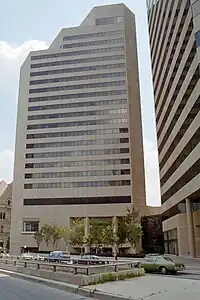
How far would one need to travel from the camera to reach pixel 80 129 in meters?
97.3

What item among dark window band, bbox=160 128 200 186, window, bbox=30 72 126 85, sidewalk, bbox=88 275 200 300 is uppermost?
window, bbox=30 72 126 85

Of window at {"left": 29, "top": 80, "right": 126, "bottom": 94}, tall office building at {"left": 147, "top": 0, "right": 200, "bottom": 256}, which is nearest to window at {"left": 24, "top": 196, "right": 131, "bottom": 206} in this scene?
tall office building at {"left": 147, "top": 0, "right": 200, "bottom": 256}

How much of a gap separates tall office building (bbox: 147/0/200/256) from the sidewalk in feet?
96.8

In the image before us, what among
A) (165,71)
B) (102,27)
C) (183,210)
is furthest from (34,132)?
(183,210)

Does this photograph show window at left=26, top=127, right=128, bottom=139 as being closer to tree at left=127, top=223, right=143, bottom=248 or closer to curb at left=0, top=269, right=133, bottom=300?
tree at left=127, top=223, right=143, bottom=248

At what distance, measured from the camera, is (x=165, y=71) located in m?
63.2

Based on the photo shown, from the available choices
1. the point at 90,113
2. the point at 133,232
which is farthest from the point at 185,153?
the point at 90,113

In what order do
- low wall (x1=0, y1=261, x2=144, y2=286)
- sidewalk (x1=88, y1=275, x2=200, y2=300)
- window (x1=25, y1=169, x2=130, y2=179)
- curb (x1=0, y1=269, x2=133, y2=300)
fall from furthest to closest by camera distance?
window (x1=25, y1=169, x2=130, y2=179), low wall (x1=0, y1=261, x2=144, y2=286), curb (x1=0, y1=269, x2=133, y2=300), sidewalk (x1=88, y1=275, x2=200, y2=300)

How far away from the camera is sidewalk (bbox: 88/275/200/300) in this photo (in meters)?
11.7

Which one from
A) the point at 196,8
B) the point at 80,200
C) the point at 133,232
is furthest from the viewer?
the point at 80,200

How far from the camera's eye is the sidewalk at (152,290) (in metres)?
11.7

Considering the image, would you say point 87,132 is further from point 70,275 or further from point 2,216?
point 70,275

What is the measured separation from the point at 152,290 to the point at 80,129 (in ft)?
279

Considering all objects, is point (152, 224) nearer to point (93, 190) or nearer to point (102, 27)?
point (93, 190)
